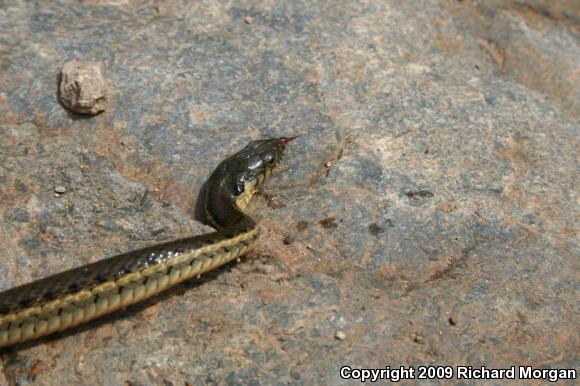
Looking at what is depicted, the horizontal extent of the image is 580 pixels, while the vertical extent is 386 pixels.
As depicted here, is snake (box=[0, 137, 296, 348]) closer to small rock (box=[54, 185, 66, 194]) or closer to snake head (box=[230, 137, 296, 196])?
snake head (box=[230, 137, 296, 196])

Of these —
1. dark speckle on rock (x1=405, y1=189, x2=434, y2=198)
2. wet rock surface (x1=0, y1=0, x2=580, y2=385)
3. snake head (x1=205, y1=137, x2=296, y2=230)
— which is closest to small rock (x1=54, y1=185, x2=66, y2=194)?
wet rock surface (x1=0, y1=0, x2=580, y2=385)

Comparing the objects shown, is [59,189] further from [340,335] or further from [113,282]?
[340,335]

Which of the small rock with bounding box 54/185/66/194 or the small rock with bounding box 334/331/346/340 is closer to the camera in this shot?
the small rock with bounding box 334/331/346/340

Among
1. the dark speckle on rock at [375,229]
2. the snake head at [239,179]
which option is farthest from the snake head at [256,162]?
the dark speckle on rock at [375,229]

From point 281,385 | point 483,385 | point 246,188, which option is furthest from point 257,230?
point 483,385

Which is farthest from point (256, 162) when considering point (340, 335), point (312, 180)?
point (340, 335)

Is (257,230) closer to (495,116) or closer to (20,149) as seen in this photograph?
(20,149)
